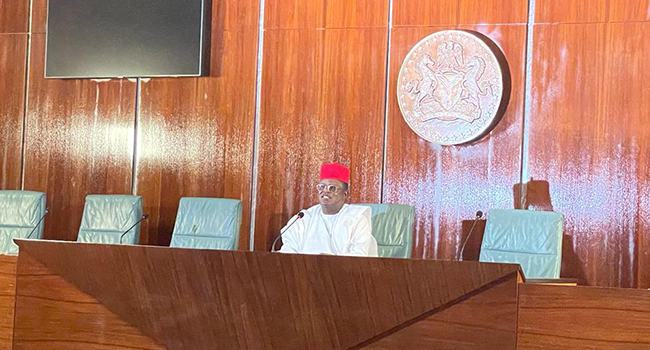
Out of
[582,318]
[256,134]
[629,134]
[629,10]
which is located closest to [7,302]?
[582,318]

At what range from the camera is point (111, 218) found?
5234 millimetres

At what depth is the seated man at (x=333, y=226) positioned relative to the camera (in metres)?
4.25

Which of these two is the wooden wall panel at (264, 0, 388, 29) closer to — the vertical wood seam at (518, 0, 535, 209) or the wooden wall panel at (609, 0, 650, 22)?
the vertical wood seam at (518, 0, 535, 209)

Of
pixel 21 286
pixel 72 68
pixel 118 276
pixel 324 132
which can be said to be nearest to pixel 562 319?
pixel 118 276

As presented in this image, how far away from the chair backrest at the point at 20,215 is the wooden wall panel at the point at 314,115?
4.67ft

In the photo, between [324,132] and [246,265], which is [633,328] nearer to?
[246,265]

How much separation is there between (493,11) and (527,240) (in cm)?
164

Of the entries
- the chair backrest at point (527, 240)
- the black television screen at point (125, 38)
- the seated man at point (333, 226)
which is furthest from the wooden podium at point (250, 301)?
the black television screen at point (125, 38)

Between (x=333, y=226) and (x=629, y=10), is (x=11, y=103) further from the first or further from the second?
(x=629, y=10)

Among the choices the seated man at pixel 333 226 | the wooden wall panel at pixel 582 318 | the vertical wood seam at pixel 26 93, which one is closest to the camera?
the wooden wall panel at pixel 582 318

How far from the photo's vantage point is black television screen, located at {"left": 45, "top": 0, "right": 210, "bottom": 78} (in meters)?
5.86

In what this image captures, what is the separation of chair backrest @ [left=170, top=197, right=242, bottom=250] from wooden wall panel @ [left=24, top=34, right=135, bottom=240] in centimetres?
104

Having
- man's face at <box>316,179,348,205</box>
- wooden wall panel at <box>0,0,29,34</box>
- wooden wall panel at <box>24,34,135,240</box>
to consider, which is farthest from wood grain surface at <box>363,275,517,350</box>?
wooden wall panel at <box>0,0,29,34</box>

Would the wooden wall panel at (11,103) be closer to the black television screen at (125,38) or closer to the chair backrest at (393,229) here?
the black television screen at (125,38)
